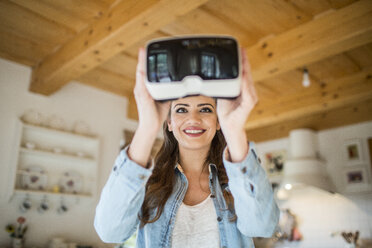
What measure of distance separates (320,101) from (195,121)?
312 cm

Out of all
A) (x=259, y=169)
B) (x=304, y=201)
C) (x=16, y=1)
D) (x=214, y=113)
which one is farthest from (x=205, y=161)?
(x=304, y=201)

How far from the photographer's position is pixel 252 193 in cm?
72

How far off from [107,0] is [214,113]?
5.87 ft

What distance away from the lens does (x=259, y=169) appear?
0.73 metres

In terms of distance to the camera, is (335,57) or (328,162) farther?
(328,162)

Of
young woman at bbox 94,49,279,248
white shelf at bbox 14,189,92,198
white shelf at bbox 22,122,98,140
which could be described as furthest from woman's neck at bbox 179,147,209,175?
white shelf at bbox 22,122,98,140

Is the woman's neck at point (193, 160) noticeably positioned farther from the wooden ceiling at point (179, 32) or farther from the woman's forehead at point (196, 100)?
the wooden ceiling at point (179, 32)

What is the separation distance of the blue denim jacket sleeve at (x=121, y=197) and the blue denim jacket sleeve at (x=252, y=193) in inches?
6.9

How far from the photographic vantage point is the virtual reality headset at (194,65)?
0.66 m

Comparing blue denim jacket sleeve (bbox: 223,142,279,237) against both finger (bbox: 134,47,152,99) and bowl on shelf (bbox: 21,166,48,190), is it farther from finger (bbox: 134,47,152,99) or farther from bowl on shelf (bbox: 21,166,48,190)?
bowl on shelf (bbox: 21,166,48,190)

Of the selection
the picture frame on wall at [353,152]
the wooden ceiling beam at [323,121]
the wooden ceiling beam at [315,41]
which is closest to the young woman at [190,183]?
the wooden ceiling beam at [315,41]

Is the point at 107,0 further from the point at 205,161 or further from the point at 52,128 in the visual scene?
the point at 205,161

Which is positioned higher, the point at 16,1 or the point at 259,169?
the point at 16,1

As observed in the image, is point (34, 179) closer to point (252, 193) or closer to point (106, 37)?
point (106, 37)
